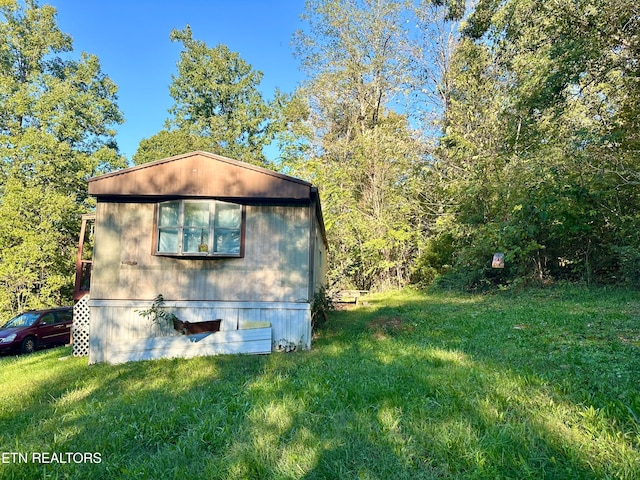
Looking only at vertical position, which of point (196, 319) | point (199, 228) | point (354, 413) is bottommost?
point (354, 413)

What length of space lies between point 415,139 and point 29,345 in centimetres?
1762

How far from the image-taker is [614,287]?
11.1m

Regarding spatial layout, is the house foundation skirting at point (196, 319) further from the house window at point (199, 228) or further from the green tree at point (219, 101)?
the green tree at point (219, 101)

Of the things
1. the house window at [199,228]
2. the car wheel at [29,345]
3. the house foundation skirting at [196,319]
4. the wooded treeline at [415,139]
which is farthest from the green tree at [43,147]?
the house window at [199,228]

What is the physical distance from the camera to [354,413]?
11.5 ft

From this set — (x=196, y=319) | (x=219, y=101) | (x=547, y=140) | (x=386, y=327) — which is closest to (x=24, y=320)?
(x=196, y=319)

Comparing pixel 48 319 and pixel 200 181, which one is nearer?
pixel 200 181

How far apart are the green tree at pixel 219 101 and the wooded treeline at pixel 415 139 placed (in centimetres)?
21

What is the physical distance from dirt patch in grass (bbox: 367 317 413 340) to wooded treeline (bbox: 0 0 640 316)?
5773 mm

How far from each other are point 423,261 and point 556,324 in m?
11.2

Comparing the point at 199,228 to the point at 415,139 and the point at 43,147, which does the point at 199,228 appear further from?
the point at 43,147

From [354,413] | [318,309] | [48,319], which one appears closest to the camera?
[354,413]

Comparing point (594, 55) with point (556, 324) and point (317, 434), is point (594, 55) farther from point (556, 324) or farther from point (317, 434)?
point (317, 434)

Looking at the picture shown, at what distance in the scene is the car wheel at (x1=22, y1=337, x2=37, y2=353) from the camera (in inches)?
463
